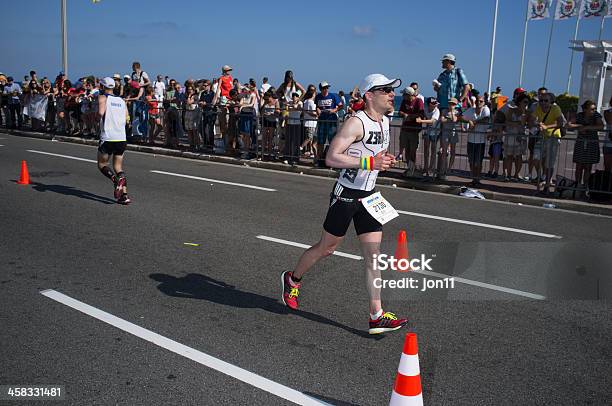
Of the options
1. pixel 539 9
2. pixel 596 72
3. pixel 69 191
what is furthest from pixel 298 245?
pixel 539 9

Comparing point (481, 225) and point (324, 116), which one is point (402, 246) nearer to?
point (481, 225)

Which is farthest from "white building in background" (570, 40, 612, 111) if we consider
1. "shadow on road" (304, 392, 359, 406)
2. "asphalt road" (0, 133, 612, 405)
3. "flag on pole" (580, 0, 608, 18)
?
"shadow on road" (304, 392, 359, 406)

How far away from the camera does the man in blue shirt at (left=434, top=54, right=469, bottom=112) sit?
489 inches

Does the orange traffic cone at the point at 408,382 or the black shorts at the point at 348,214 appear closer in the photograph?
the orange traffic cone at the point at 408,382

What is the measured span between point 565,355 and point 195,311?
3.13 m

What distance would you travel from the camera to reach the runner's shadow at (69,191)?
31.2 ft

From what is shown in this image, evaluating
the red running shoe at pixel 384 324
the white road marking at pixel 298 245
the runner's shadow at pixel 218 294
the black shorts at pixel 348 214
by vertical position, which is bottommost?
the runner's shadow at pixel 218 294

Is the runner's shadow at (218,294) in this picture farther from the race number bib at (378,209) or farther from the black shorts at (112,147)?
the black shorts at (112,147)

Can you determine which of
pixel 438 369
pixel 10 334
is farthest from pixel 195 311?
pixel 438 369

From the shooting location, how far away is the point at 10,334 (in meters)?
4.28

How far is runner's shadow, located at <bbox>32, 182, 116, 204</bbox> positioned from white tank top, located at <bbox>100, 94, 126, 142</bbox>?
107 cm

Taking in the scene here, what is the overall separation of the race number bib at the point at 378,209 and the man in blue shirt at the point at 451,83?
886cm

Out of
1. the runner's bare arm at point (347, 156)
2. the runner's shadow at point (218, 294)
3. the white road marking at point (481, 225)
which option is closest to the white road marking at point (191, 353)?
the runner's shadow at point (218, 294)

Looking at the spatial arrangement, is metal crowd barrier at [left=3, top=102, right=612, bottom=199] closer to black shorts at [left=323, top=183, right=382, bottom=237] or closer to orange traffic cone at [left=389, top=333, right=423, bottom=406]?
black shorts at [left=323, top=183, right=382, bottom=237]
